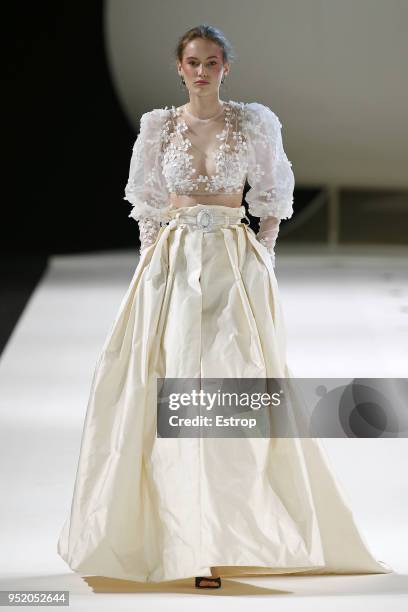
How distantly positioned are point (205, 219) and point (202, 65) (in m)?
0.32

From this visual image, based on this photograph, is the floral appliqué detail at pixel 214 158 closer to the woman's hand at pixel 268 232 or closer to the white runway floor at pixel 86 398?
the woman's hand at pixel 268 232

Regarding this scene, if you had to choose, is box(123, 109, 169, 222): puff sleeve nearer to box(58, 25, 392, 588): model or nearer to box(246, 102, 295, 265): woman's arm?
box(58, 25, 392, 588): model

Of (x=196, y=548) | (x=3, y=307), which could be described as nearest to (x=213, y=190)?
(x=196, y=548)

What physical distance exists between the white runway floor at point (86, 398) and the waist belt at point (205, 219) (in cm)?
74

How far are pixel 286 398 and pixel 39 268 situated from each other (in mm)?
6463

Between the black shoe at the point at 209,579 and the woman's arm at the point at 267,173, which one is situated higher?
the woman's arm at the point at 267,173

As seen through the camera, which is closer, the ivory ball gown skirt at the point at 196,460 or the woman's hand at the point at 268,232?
the ivory ball gown skirt at the point at 196,460

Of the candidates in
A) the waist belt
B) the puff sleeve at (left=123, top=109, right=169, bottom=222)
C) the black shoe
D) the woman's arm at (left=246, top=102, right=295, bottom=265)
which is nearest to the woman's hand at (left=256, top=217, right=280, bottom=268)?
the woman's arm at (left=246, top=102, right=295, bottom=265)

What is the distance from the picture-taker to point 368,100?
9977mm

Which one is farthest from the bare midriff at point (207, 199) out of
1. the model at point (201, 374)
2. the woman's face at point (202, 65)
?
the woman's face at point (202, 65)

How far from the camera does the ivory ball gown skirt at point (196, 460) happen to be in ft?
8.37

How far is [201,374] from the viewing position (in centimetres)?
262

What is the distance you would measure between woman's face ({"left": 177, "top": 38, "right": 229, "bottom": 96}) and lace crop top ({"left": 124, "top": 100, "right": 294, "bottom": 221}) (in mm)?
75

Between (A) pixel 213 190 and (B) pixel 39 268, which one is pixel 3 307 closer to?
(B) pixel 39 268
